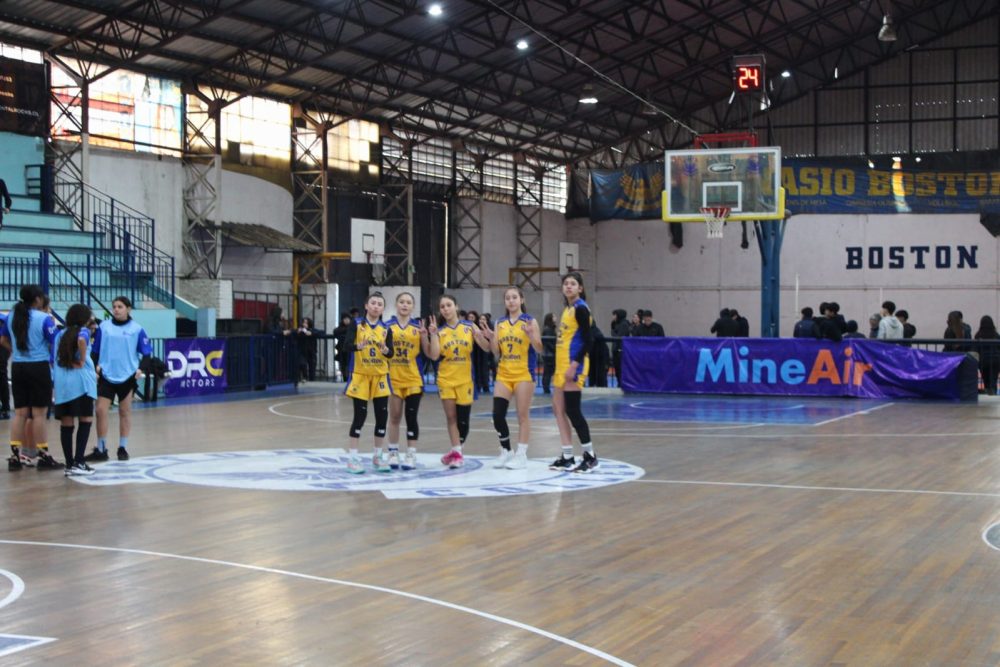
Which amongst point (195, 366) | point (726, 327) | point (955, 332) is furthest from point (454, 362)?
point (955, 332)

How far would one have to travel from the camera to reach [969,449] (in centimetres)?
1508

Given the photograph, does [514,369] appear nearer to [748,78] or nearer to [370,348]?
[370,348]

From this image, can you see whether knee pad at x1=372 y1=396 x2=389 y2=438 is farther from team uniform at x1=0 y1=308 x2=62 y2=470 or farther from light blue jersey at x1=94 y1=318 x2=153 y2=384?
team uniform at x1=0 y1=308 x2=62 y2=470

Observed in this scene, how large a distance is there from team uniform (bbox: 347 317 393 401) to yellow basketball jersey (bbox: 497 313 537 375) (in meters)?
1.29

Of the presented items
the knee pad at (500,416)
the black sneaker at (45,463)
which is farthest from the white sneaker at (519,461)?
the black sneaker at (45,463)

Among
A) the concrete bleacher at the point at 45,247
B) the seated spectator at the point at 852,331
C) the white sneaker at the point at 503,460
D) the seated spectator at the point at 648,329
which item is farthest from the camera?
the seated spectator at the point at 648,329

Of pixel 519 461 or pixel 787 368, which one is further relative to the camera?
pixel 787 368

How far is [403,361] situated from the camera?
12.6m

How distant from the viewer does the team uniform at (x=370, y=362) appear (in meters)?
12.4

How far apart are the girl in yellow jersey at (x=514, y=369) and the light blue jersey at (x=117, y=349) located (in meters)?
4.03

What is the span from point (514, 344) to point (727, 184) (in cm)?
1559

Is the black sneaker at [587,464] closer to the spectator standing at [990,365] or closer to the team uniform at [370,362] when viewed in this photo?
the team uniform at [370,362]

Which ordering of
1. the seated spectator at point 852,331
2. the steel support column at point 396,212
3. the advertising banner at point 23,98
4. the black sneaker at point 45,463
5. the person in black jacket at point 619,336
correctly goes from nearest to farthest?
1. the black sneaker at point 45,463
2. the seated spectator at point 852,331
3. the person in black jacket at point 619,336
4. the advertising banner at point 23,98
5. the steel support column at point 396,212

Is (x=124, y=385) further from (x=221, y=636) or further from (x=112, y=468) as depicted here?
(x=221, y=636)
